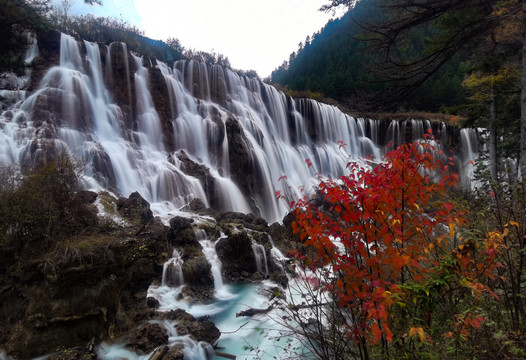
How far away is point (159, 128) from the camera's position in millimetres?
15516

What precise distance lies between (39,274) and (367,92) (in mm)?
7064

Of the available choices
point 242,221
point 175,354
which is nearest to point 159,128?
point 242,221

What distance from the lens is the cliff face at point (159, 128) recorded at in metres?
11.3

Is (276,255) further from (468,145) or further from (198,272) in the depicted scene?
(468,145)

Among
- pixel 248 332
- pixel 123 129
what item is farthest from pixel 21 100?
pixel 248 332

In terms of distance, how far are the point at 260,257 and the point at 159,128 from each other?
1016 centimetres

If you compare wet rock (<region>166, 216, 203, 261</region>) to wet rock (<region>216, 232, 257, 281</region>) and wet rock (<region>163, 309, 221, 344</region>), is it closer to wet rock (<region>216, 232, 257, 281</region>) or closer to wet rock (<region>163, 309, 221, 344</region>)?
wet rock (<region>216, 232, 257, 281</region>)

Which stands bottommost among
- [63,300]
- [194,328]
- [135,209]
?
[194,328]

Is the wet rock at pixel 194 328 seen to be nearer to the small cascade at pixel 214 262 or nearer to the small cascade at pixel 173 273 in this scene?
the small cascade at pixel 173 273

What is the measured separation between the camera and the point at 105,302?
5035 millimetres

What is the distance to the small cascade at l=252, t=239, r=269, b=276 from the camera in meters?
9.05

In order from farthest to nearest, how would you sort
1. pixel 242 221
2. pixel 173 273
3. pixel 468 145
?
pixel 468 145 < pixel 242 221 < pixel 173 273

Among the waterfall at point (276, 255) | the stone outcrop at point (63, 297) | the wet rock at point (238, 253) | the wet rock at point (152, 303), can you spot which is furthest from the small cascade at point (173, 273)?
the waterfall at point (276, 255)

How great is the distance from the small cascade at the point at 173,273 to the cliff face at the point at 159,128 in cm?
425
